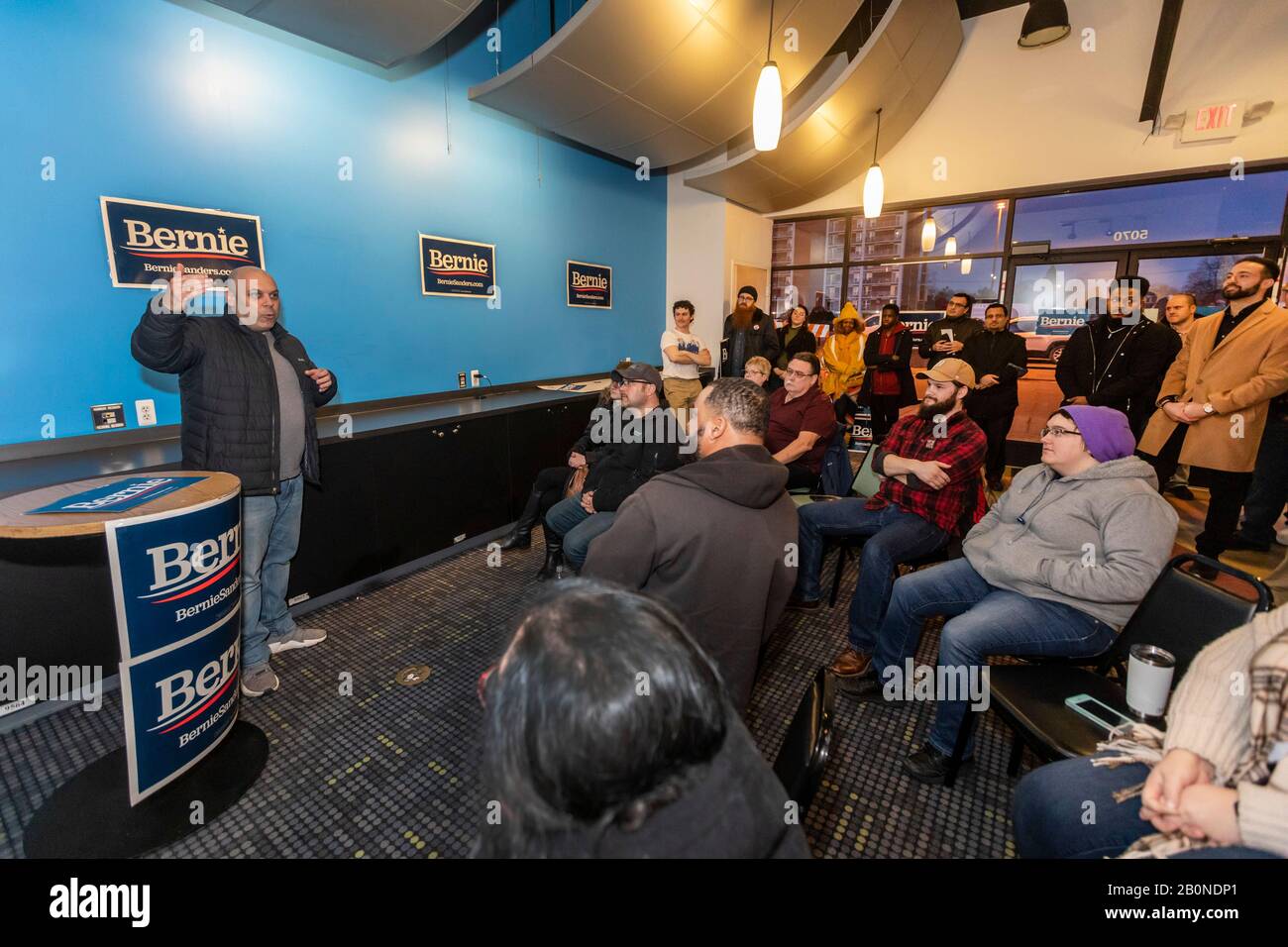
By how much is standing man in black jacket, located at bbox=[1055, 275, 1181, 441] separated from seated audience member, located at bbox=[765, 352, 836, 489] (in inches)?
101

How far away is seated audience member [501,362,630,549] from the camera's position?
3.34 metres

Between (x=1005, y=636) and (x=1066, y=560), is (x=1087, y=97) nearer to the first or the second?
(x=1066, y=560)

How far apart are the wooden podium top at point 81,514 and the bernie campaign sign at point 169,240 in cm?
107

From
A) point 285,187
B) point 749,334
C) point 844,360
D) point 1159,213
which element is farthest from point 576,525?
point 1159,213

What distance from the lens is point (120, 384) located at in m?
2.51

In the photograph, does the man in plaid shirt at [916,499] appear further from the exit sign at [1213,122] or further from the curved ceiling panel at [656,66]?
the exit sign at [1213,122]

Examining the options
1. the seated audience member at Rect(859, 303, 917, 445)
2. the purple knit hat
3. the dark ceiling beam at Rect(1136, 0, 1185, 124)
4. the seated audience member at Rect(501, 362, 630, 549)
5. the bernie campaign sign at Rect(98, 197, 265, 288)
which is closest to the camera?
the purple knit hat

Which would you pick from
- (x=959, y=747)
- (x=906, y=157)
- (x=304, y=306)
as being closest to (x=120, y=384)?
(x=304, y=306)

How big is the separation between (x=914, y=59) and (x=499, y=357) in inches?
177

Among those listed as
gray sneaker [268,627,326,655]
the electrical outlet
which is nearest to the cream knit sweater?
gray sneaker [268,627,326,655]

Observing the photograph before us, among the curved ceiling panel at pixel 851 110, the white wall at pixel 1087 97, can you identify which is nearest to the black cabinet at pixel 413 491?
the curved ceiling panel at pixel 851 110

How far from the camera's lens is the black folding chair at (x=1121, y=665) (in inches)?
54.7

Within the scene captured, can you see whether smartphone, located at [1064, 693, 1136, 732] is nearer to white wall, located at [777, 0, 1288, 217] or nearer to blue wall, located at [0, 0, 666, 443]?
blue wall, located at [0, 0, 666, 443]

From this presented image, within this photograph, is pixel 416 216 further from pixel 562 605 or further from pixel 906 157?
pixel 906 157
